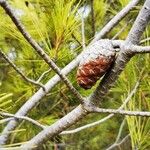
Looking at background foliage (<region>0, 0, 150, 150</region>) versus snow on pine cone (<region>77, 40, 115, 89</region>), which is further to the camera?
background foliage (<region>0, 0, 150, 150</region>)

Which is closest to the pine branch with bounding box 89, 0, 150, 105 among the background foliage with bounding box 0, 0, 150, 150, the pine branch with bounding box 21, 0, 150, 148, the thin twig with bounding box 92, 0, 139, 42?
the pine branch with bounding box 21, 0, 150, 148

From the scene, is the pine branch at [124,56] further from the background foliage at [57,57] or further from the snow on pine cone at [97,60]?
the background foliage at [57,57]

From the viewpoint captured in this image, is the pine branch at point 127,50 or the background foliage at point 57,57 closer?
the pine branch at point 127,50

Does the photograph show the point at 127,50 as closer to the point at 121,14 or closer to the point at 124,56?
the point at 124,56

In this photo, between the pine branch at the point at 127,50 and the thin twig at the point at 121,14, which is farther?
the thin twig at the point at 121,14

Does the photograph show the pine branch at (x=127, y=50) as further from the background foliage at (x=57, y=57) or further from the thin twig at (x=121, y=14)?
the thin twig at (x=121, y=14)

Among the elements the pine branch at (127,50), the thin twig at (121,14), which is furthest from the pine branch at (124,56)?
the thin twig at (121,14)

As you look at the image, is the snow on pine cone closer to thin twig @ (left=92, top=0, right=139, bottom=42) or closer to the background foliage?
the background foliage

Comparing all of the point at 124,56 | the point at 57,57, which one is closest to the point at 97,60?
the point at 124,56

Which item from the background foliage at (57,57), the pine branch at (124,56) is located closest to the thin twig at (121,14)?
the background foliage at (57,57)

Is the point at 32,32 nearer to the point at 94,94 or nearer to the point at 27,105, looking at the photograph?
the point at 27,105

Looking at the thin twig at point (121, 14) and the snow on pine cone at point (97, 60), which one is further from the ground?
the thin twig at point (121, 14)

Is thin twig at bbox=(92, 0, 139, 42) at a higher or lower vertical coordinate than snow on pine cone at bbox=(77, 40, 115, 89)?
higher

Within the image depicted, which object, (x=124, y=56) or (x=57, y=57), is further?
(x=57, y=57)
